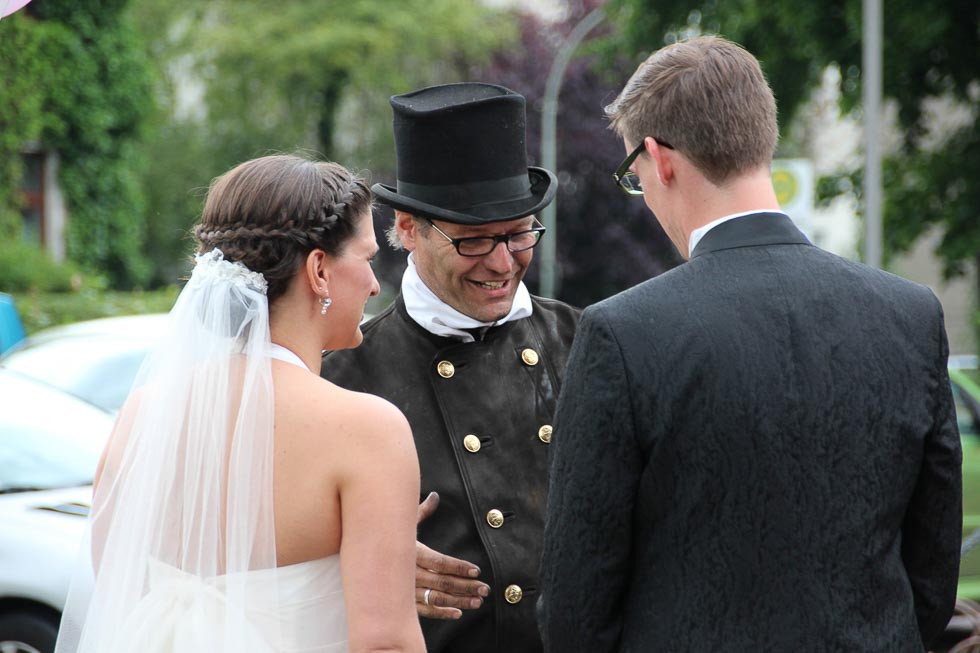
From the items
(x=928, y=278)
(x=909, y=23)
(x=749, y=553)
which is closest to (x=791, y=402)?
(x=749, y=553)

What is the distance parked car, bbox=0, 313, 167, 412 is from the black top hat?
4.82 m

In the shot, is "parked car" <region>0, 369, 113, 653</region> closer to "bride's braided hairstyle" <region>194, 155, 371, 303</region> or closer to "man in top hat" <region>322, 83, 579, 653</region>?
"man in top hat" <region>322, 83, 579, 653</region>

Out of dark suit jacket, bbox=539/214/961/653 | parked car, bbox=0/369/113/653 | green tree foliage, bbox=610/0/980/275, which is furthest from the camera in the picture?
green tree foliage, bbox=610/0/980/275

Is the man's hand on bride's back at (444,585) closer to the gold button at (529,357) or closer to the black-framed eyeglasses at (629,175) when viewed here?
the gold button at (529,357)

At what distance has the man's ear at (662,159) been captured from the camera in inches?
86.4

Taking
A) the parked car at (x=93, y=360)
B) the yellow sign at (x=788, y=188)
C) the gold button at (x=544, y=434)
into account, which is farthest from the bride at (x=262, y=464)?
the yellow sign at (x=788, y=188)

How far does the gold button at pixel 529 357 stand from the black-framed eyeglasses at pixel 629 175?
75cm

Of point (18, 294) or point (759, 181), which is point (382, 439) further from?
point (18, 294)

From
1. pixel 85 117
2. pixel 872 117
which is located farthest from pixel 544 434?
pixel 85 117

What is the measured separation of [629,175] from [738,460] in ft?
2.03

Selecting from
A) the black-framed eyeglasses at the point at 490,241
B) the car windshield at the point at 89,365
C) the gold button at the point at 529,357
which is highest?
the black-framed eyeglasses at the point at 490,241

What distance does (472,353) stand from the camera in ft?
10.4

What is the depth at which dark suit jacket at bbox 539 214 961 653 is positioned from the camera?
81.6 inches

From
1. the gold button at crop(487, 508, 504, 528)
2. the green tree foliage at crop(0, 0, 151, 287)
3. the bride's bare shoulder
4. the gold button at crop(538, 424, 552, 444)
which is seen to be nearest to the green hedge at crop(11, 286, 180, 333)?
the green tree foliage at crop(0, 0, 151, 287)
